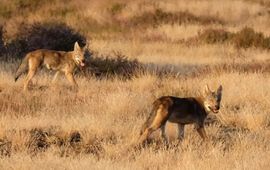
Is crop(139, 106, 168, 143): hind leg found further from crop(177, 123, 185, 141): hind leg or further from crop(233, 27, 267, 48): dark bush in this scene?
crop(233, 27, 267, 48): dark bush

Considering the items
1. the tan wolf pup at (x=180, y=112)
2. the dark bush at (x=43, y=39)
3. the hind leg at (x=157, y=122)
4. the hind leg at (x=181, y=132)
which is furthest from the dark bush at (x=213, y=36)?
the hind leg at (x=157, y=122)

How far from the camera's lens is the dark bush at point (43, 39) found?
64.1ft

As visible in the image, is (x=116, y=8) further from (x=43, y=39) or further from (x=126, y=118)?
(x=126, y=118)

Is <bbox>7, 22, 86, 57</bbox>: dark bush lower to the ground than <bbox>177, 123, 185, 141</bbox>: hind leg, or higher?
higher

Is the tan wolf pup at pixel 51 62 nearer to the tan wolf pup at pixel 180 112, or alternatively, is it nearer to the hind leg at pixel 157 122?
the tan wolf pup at pixel 180 112

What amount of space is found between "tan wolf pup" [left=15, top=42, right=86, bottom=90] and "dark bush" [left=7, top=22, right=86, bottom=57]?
17.8ft

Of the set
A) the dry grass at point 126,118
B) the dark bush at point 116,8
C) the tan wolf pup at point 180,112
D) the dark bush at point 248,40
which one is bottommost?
the dry grass at point 126,118

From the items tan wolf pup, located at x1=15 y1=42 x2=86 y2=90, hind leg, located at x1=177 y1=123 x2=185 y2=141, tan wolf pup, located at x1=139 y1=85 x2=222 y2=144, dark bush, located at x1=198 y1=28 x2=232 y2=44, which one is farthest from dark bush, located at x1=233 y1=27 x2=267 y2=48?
hind leg, located at x1=177 y1=123 x2=185 y2=141

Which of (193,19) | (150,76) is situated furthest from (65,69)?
(193,19)

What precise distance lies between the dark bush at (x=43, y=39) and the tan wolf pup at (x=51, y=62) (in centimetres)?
543

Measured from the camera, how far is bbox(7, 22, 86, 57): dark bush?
1955cm

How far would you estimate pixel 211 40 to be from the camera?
89.1ft

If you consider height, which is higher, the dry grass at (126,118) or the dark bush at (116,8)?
the dark bush at (116,8)

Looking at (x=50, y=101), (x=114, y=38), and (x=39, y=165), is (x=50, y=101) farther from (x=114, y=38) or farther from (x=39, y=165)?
(x=114, y=38)
